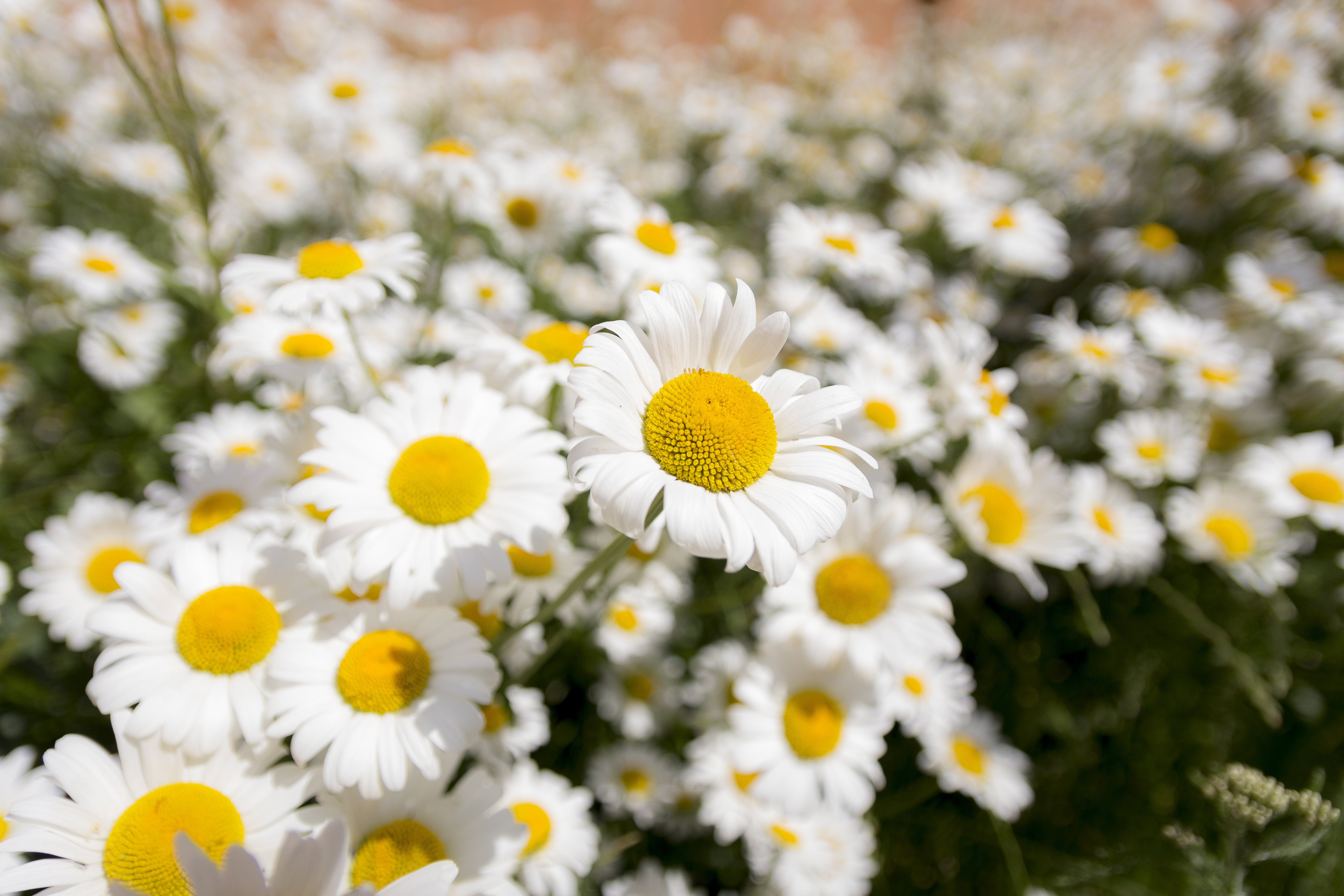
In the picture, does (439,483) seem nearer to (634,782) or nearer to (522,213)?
(634,782)

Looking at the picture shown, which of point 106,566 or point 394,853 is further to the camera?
point 106,566

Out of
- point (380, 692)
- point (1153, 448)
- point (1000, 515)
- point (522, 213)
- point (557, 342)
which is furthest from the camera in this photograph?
point (522, 213)

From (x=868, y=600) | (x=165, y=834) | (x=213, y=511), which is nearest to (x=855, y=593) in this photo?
(x=868, y=600)

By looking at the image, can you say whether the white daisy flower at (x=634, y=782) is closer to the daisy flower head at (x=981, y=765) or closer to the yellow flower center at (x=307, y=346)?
the daisy flower head at (x=981, y=765)

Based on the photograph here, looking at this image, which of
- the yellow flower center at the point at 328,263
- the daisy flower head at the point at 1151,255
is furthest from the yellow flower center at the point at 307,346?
the daisy flower head at the point at 1151,255

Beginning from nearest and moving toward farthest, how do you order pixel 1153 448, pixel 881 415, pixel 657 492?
pixel 657 492 < pixel 881 415 < pixel 1153 448

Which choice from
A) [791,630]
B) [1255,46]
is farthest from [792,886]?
[1255,46]

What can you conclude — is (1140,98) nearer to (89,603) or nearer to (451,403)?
(451,403)
